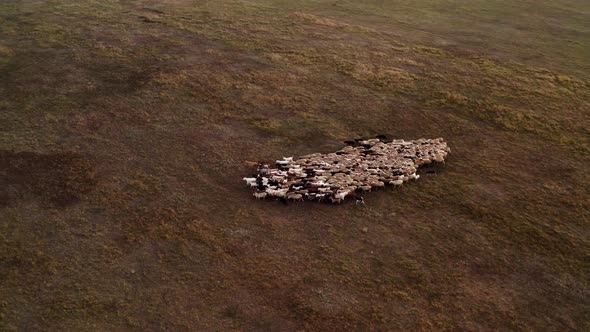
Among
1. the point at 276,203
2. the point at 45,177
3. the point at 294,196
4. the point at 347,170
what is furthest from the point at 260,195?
the point at 45,177

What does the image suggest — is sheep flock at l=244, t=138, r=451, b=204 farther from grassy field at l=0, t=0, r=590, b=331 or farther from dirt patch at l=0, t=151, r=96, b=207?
dirt patch at l=0, t=151, r=96, b=207

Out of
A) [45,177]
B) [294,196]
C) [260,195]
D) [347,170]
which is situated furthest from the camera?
[347,170]

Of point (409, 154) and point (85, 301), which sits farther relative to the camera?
point (409, 154)

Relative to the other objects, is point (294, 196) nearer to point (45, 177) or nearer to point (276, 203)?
point (276, 203)

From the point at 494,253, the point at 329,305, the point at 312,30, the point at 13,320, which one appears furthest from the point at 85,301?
the point at 312,30

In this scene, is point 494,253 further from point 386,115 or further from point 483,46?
point 483,46

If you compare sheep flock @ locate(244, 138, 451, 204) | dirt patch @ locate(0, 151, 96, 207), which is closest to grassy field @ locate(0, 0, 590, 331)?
dirt patch @ locate(0, 151, 96, 207)
